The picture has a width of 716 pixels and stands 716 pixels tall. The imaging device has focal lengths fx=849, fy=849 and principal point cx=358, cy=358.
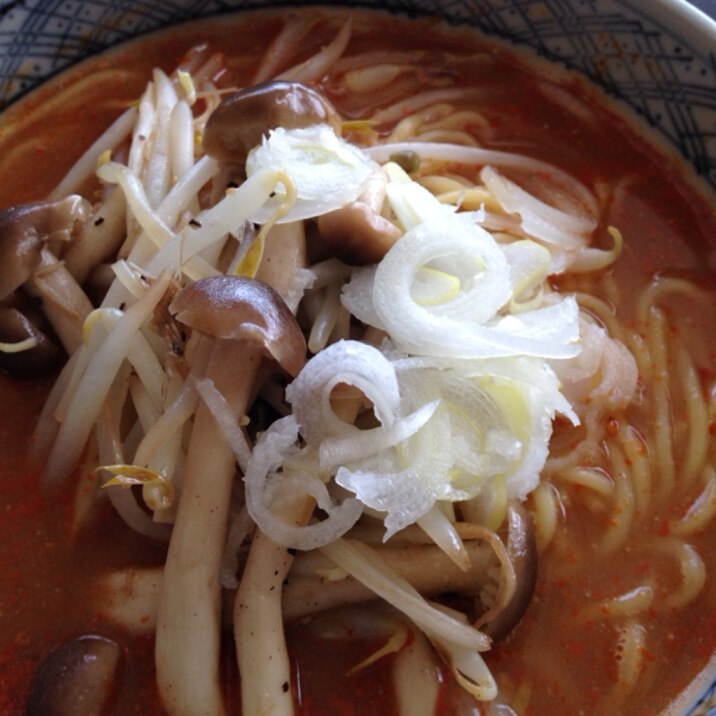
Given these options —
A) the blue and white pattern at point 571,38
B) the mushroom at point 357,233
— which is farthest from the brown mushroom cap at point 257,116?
the blue and white pattern at point 571,38

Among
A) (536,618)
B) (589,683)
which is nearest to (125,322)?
(536,618)

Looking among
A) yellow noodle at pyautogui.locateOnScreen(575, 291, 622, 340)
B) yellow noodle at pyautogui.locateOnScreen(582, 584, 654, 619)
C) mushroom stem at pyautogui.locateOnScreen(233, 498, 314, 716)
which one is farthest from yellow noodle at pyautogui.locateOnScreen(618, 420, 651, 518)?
mushroom stem at pyautogui.locateOnScreen(233, 498, 314, 716)

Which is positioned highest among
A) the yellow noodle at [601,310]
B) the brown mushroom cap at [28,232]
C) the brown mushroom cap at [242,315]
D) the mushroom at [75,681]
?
the yellow noodle at [601,310]

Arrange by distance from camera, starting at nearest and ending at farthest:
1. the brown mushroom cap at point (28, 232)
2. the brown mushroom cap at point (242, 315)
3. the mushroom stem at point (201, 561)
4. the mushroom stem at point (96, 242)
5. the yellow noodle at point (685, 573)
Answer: the brown mushroom cap at point (242, 315) < the mushroom stem at point (201, 561) < the yellow noodle at point (685, 573) < the brown mushroom cap at point (28, 232) < the mushroom stem at point (96, 242)

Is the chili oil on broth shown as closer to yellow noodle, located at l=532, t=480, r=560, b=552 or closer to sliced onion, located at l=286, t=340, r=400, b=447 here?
yellow noodle, located at l=532, t=480, r=560, b=552

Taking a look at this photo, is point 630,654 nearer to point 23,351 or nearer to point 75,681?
point 75,681

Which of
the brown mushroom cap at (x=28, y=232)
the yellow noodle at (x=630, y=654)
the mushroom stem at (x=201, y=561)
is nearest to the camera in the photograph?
the mushroom stem at (x=201, y=561)

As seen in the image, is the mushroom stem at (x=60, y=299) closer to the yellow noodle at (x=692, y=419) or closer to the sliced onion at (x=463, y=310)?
the sliced onion at (x=463, y=310)
